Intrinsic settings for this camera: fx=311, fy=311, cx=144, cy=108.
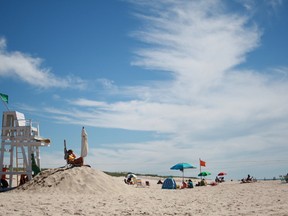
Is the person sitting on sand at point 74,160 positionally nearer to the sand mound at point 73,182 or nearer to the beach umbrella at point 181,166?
the sand mound at point 73,182

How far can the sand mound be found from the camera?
55.4ft

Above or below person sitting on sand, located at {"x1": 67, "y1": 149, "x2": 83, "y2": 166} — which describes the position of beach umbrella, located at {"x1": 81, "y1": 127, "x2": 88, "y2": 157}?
above

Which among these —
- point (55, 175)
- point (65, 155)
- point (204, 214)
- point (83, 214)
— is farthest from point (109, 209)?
point (65, 155)

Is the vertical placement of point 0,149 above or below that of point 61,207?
above

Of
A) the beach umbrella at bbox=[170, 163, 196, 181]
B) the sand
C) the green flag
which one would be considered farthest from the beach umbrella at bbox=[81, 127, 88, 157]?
the beach umbrella at bbox=[170, 163, 196, 181]

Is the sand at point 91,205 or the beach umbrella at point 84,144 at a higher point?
the beach umbrella at point 84,144

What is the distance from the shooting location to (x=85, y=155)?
65.0 feet

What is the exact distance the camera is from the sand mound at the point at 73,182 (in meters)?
16.9

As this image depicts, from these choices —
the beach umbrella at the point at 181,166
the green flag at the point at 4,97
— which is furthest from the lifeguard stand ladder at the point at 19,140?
the beach umbrella at the point at 181,166

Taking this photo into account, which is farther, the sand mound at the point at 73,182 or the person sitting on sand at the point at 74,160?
the person sitting on sand at the point at 74,160

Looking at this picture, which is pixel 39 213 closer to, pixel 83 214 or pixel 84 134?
pixel 83 214

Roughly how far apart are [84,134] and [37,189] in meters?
4.56

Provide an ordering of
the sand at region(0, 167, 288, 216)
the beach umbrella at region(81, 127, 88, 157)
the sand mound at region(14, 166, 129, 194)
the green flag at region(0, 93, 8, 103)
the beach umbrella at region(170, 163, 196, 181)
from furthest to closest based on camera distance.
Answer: the beach umbrella at region(170, 163, 196, 181)
the green flag at region(0, 93, 8, 103)
the beach umbrella at region(81, 127, 88, 157)
the sand mound at region(14, 166, 129, 194)
the sand at region(0, 167, 288, 216)

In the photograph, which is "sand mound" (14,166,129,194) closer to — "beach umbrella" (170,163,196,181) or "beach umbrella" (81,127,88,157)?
"beach umbrella" (81,127,88,157)
